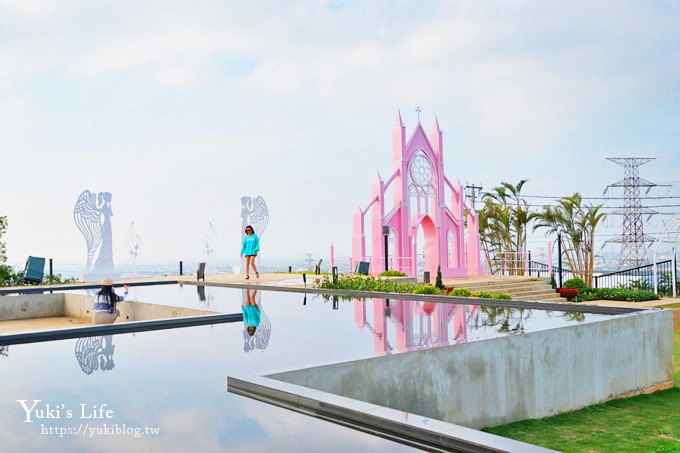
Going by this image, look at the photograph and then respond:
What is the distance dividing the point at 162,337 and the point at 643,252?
39.0 m

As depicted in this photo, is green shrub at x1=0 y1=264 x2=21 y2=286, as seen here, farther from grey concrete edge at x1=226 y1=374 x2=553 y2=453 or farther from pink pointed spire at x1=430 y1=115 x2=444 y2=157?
grey concrete edge at x1=226 y1=374 x2=553 y2=453

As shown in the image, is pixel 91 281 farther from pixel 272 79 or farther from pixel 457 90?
pixel 457 90

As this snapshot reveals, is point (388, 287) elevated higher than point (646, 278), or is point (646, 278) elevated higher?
point (388, 287)

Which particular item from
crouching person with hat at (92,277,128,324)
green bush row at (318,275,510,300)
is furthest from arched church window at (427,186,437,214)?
crouching person with hat at (92,277,128,324)

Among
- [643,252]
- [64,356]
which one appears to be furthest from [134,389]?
[643,252]

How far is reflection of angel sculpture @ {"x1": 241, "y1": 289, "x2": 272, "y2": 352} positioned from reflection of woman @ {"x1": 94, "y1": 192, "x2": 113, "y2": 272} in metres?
11.5

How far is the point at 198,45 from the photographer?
22.5m

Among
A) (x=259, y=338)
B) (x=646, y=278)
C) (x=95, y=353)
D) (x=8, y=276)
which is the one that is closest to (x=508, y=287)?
(x=646, y=278)

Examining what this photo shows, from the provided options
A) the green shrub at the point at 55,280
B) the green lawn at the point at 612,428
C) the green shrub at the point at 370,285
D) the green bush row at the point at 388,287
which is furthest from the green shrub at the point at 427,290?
the green shrub at the point at 55,280

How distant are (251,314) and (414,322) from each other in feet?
10.2

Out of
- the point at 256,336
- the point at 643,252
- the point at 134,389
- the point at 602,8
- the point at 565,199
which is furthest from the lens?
the point at 643,252

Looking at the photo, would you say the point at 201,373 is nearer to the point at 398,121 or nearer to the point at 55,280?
the point at 55,280

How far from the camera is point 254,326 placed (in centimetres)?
974

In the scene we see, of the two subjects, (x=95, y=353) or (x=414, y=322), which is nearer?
(x=95, y=353)
